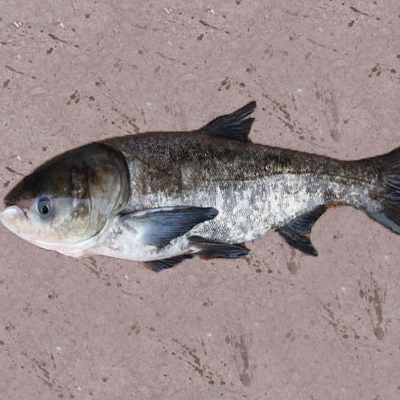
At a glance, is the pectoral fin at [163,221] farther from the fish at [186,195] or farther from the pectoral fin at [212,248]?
the pectoral fin at [212,248]

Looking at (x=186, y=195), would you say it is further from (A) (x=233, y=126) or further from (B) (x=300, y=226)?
(B) (x=300, y=226)

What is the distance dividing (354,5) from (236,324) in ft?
6.44

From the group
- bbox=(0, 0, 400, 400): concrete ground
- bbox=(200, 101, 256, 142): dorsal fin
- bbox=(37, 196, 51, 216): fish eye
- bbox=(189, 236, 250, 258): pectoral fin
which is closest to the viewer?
bbox=(37, 196, 51, 216): fish eye

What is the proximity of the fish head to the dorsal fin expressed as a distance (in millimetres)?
520

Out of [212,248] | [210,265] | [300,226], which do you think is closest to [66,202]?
[212,248]

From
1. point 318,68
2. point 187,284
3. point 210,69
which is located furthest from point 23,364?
point 318,68

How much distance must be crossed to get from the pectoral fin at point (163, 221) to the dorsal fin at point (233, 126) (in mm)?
438

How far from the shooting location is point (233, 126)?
265cm

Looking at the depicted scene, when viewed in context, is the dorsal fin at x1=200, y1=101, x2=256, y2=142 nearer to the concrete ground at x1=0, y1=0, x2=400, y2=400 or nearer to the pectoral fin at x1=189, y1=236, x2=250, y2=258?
the concrete ground at x1=0, y1=0, x2=400, y2=400

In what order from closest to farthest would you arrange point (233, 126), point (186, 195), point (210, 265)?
point (186, 195)
point (233, 126)
point (210, 265)

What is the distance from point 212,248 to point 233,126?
2.04ft

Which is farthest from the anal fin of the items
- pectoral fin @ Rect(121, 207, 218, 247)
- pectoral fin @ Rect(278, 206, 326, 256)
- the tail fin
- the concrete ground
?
the tail fin

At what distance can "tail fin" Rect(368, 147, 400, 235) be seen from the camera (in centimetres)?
270

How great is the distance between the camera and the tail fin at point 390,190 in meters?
2.70
